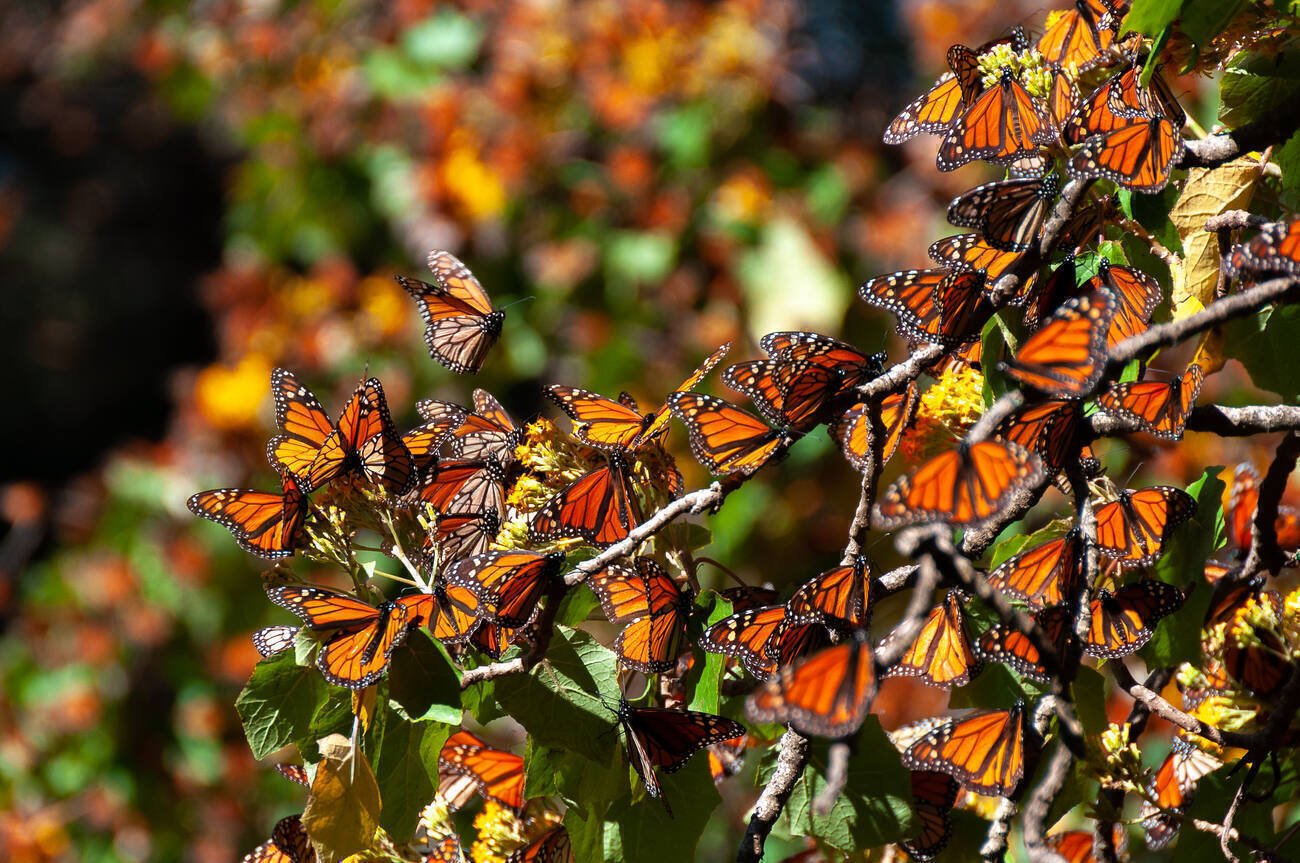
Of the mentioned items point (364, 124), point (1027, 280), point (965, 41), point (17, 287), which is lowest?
point (17, 287)

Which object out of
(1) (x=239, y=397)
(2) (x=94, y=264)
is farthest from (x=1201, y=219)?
(2) (x=94, y=264)

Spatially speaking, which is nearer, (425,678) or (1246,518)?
(425,678)

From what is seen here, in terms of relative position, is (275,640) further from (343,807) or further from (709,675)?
(709,675)

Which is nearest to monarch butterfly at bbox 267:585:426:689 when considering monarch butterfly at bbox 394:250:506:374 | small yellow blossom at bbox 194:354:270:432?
monarch butterfly at bbox 394:250:506:374

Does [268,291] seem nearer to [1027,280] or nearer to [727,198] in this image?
[727,198]

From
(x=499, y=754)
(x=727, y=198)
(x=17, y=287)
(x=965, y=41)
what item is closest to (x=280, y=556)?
(x=499, y=754)

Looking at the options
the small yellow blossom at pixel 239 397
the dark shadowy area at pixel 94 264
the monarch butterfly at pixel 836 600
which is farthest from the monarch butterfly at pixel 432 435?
the dark shadowy area at pixel 94 264
